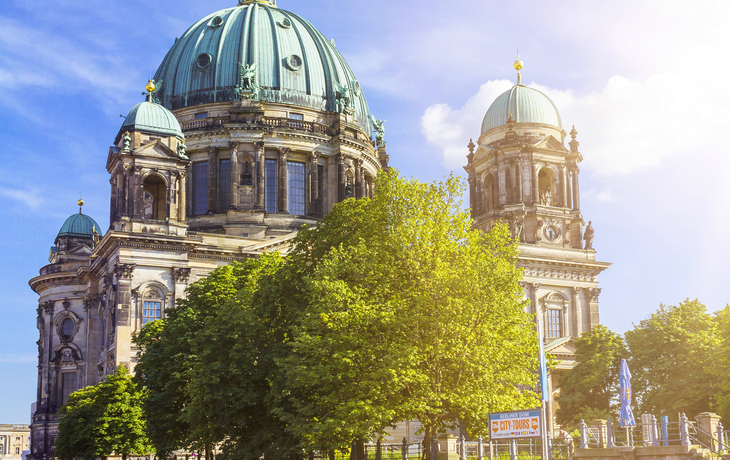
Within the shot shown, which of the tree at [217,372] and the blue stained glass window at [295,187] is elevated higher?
the blue stained glass window at [295,187]

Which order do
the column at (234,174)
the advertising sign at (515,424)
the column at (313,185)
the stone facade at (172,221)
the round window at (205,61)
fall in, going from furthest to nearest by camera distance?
the round window at (205,61) < the column at (313,185) < the column at (234,174) < the stone facade at (172,221) < the advertising sign at (515,424)

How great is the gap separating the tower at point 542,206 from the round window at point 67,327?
3531 centimetres

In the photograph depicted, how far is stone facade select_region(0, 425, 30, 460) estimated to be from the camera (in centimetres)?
16288

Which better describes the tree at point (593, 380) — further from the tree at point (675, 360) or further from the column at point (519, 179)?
the column at point (519, 179)

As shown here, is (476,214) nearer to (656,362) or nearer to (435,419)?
(656,362)

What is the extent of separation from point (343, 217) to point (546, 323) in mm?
37738

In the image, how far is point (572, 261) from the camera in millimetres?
76750

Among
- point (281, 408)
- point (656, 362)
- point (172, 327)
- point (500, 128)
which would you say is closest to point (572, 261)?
point (500, 128)

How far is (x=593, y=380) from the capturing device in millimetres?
61875

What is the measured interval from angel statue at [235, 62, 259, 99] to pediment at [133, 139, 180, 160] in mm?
14681

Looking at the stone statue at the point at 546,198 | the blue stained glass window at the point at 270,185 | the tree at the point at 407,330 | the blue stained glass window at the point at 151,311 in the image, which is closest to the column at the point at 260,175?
the blue stained glass window at the point at 270,185

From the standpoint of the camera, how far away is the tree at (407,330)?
35.1 metres

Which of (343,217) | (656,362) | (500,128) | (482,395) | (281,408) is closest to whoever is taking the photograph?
(482,395)

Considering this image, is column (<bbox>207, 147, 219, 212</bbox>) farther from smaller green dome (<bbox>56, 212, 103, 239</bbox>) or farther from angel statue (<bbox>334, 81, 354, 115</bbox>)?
smaller green dome (<bbox>56, 212, 103, 239</bbox>)
